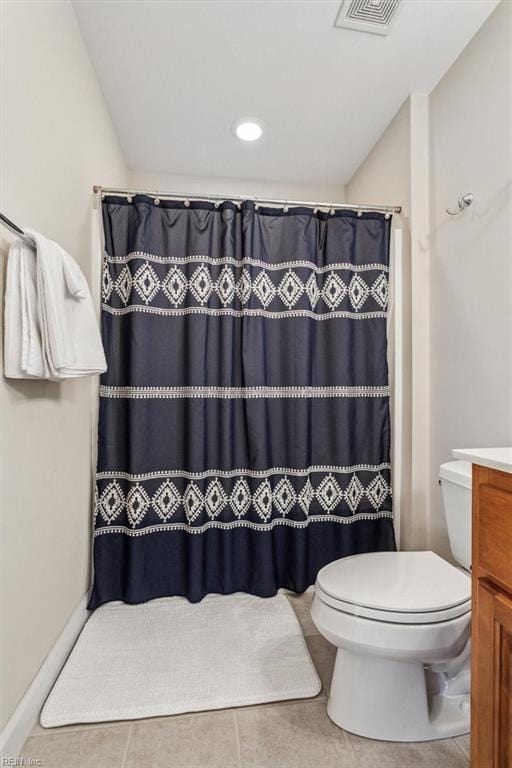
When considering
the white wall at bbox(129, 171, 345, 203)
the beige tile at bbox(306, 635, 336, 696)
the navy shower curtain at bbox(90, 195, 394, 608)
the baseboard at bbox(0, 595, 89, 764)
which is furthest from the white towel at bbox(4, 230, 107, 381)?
the white wall at bbox(129, 171, 345, 203)

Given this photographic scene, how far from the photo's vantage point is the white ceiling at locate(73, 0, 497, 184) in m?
1.45

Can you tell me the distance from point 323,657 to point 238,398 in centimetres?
108

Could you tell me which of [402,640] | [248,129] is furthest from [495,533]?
[248,129]

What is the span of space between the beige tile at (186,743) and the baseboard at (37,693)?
0.30 metres

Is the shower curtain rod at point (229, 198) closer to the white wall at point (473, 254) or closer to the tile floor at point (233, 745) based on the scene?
the white wall at point (473, 254)

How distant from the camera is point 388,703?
3.70 feet

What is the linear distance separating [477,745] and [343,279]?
1665 millimetres

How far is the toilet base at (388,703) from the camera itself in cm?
113

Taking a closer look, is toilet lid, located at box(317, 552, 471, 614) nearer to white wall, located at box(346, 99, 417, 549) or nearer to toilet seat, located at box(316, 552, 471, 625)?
toilet seat, located at box(316, 552, 471, 625)

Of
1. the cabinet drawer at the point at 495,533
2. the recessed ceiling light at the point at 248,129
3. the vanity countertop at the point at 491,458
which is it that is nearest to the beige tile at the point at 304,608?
the cabinet drawer at the point at 495,533

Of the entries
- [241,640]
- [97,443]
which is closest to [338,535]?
[241,640]

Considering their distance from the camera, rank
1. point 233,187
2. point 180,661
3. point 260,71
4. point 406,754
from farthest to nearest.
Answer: point 233,187 → point 260,71 → point 180,661 → point 406,754

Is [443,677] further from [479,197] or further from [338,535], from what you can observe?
[479,197]

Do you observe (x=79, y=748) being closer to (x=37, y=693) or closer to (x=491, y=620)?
(x=37, y=693)
